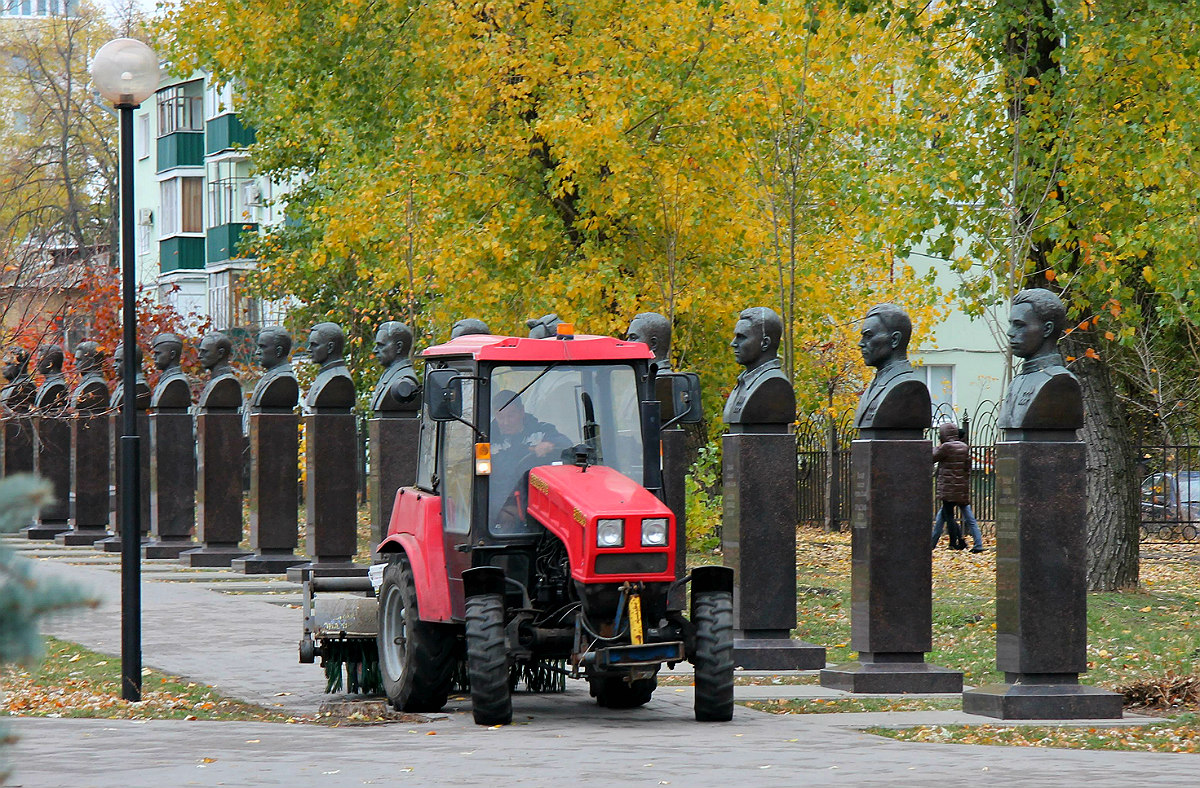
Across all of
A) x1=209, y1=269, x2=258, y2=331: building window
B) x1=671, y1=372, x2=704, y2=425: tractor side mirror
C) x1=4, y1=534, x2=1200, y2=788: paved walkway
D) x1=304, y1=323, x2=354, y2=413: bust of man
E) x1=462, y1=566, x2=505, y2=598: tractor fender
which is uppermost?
x1=209, y1=269, x2=258, y2=331: building window

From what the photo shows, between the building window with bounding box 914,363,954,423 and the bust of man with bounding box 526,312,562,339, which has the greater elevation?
the building window with bounding box 914,363,954,423

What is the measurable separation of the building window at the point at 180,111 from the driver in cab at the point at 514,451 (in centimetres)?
5104

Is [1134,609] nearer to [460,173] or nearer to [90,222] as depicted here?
[460,173]

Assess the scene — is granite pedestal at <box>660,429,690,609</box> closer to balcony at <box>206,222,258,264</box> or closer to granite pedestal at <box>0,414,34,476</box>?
granite pedestal at <box>0,414,34,476</box>

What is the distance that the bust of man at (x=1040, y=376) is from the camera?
10859 mm

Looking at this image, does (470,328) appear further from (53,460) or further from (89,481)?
(53,460)

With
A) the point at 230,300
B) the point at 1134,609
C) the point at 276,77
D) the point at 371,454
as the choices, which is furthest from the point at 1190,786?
the point at 230,300

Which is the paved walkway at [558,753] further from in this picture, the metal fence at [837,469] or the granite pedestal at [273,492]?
the metal fence at [837,469]

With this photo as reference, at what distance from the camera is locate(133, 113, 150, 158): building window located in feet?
224

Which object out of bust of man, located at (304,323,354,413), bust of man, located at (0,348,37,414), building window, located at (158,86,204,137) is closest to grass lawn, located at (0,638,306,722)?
bust of man, located at (304,323,354,413)

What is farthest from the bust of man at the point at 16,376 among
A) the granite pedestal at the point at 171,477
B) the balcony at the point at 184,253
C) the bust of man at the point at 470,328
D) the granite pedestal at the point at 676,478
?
the balcony at the point at 184,253

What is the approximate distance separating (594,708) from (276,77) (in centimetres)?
1915

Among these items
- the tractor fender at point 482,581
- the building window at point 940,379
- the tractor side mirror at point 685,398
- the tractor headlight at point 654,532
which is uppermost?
the building window at point 940,379

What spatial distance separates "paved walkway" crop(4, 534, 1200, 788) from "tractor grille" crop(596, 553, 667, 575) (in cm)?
93
